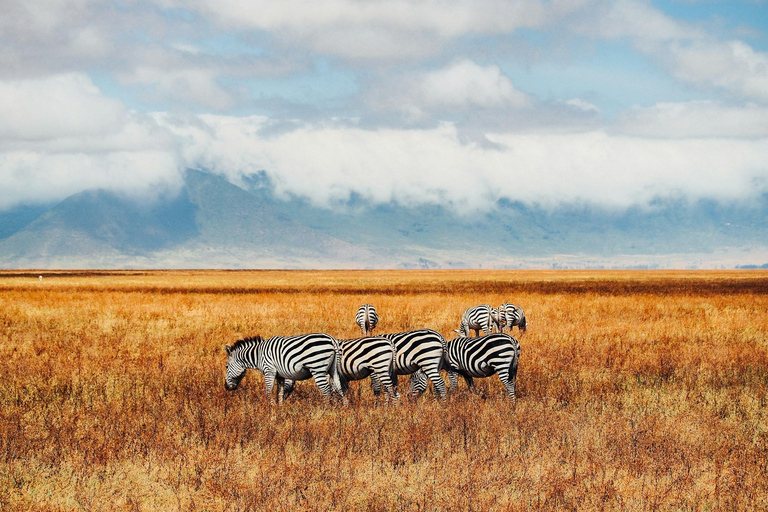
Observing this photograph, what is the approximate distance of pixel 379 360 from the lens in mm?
11422

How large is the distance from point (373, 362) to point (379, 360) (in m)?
0.11

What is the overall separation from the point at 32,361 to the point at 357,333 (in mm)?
10612

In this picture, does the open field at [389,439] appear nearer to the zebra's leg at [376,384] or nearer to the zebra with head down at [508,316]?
the zebra's leg at [376,384]

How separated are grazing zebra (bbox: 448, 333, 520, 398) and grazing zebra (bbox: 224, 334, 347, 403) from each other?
83.7 inches

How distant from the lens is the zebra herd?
11.5 metres

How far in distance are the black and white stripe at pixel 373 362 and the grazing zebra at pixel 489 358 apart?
1325mm

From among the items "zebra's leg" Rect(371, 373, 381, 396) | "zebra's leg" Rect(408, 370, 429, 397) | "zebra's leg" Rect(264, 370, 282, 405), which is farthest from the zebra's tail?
"zebra's leg" Rect(408, 370, 429, 397)

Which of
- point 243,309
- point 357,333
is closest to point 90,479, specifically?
point 357,333

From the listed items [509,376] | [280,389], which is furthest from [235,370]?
[509,376]

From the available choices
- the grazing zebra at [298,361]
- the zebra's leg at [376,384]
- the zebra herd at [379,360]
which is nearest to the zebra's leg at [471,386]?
the zebra herd at [379,360]

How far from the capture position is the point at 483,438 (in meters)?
9.84

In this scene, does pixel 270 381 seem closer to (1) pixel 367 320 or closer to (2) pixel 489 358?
(2) pixel 489 358

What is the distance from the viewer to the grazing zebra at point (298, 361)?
11523 mm

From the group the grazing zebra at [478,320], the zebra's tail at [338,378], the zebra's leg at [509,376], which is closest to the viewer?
the zebra's tail at [338,378]
